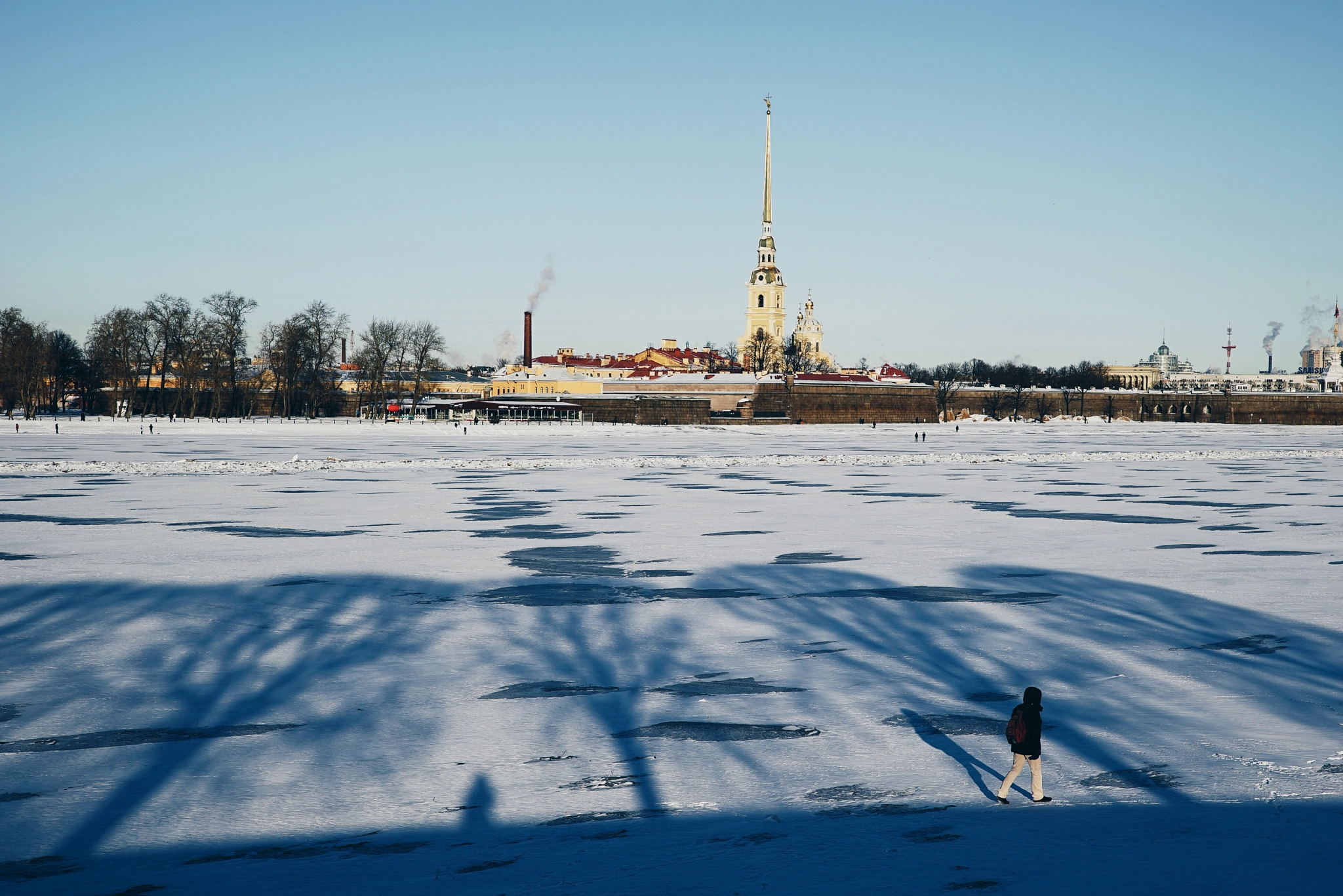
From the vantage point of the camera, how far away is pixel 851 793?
589cm

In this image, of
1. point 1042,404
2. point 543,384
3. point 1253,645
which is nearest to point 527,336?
Result: point 543,384

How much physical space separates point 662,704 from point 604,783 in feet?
5.07

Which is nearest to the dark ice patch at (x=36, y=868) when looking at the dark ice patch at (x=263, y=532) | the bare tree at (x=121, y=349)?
the dark ice patch at (x=263, y=532)

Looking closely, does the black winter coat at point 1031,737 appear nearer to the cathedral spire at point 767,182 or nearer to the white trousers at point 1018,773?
the white trousers at point 1018,773

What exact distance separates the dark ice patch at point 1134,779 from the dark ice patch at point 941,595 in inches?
194

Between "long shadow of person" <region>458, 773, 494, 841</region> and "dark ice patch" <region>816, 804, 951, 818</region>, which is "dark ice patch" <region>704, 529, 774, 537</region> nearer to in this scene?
"long shadow of person" <region>458, 773, 494, 841</region>

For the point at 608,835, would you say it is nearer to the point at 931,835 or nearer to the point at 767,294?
the point at 931,835

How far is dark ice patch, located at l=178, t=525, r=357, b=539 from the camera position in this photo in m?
15.9

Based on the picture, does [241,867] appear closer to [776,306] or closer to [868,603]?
[868,603]

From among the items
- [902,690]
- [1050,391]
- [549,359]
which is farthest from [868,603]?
[549,359]

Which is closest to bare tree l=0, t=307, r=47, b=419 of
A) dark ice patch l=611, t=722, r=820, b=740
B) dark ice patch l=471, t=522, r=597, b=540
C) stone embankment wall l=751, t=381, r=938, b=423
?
stone embankment wall l=751, t=381, r=938, b=423

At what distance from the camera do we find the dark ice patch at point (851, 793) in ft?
19.1

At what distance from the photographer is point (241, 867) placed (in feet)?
16.2

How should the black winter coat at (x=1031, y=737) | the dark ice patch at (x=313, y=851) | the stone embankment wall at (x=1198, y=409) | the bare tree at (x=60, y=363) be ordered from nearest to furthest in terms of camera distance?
the dark ice patch at (x=313, y=851), the black winter coat at (x=1031, y=737), the bare tree at (x=60, y=363), the stone embankment wall at (x=1198, y=409)
